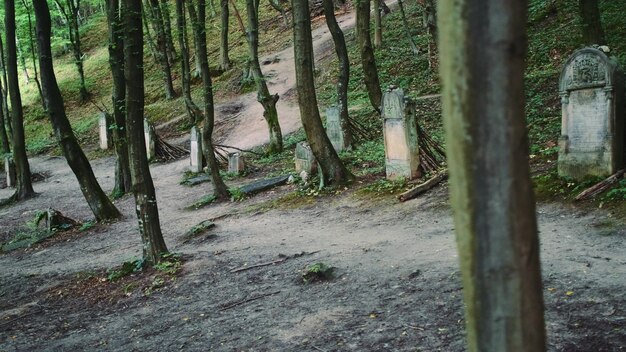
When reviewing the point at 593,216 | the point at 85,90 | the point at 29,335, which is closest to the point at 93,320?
the point at 29,335

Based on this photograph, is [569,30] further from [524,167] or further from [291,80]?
[524,167]

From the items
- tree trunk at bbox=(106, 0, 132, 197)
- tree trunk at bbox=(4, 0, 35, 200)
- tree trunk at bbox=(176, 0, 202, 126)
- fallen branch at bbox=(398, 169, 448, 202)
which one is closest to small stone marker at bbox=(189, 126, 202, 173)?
tree trunk at bbox=(106, 0, 132, 197)

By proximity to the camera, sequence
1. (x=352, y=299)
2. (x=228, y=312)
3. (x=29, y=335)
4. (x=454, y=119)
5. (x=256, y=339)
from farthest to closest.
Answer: (x=29, y=335) → (x=228, y=312) → (x=352, y=299) → (x=256, y=339) → (x=454, y=119)

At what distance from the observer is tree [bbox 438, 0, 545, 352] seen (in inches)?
60.3

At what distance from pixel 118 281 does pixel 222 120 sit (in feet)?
58.7

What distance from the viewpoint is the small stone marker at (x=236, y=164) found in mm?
16203

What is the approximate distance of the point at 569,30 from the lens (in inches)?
749

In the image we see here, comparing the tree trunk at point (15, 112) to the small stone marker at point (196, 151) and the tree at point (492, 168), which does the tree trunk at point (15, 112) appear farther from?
the tree at point (492, 168)

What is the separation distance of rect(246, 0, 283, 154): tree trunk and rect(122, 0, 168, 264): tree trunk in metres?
9.31

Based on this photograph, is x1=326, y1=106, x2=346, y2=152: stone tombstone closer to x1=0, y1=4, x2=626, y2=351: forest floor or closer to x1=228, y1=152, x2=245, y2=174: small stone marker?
x1=228, y1=152, x2=245, y2=174: small stone marker

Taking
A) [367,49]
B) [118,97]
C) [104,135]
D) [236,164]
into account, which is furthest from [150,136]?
[367,49]

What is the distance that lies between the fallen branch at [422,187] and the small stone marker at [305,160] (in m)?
3.41

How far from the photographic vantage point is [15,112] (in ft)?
55.9

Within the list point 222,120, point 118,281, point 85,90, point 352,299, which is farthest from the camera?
point 85,90
